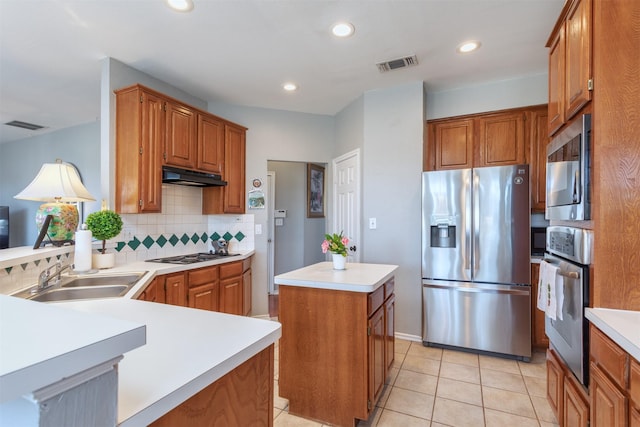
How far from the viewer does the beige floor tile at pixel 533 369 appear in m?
2.53

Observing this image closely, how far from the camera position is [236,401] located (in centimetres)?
87

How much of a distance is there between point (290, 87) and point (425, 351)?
2.97 m

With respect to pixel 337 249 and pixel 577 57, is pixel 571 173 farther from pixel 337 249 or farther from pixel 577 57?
pixel 337 249

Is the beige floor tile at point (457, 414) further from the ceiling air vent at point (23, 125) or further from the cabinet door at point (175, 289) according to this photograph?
the ceiling air vent at point (23, 125)

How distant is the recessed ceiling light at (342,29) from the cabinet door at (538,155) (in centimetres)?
208

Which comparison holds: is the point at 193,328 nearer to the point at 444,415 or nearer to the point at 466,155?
the point at 444,415

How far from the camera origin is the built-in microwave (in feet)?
4.73

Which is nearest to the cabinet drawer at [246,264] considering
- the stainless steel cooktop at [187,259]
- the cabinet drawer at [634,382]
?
the stainless steel cooktop at [187,259]

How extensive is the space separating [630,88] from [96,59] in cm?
368

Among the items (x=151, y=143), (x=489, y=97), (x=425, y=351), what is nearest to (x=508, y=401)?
(x=425, y=351)

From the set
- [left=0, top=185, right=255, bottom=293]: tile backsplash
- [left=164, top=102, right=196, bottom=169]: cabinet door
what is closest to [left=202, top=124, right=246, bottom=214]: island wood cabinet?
[left=0, top=185, right=255, bottom=293]: tile backsplash

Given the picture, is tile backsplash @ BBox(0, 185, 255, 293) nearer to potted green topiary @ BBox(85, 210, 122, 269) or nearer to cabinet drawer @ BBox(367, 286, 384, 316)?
potted green topiary @ BBox(85, 210, 122, 269)

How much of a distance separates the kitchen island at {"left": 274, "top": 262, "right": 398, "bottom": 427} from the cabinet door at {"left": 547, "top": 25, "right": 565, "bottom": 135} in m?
1.41

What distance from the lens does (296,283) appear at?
194 cm
